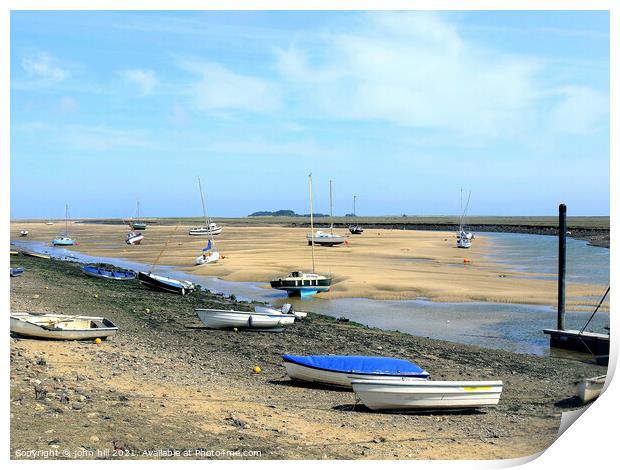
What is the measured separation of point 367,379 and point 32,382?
16.6 feet

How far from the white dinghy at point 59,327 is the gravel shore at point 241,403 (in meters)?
0.24

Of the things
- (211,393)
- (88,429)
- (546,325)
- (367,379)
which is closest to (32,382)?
(88,429)

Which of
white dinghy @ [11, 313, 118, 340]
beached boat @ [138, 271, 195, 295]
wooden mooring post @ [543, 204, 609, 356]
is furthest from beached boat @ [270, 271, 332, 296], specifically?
white dinghy @ [11, 313, 118, 340]

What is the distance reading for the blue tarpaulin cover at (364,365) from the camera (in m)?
11.1

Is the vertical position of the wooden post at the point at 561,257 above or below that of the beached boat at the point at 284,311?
above

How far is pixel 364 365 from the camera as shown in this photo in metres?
11.4

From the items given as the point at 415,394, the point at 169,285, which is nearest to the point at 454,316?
the point at 169,285

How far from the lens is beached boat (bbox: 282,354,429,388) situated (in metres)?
11.0

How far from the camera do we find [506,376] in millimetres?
13758

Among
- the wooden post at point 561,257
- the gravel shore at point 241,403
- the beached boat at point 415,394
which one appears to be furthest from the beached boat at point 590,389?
the wooden post at point 561,257

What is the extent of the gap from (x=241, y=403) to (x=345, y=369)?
208 centimetres

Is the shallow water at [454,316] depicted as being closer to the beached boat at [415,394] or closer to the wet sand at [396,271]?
the wet sand at [396,271]

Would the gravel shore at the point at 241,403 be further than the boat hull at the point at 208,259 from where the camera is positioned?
No

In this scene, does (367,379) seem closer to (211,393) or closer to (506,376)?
(211,393)
